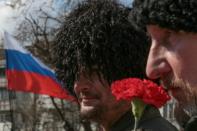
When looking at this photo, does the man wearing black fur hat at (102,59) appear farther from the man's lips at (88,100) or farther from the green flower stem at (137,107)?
the green flower stem at (137,107)

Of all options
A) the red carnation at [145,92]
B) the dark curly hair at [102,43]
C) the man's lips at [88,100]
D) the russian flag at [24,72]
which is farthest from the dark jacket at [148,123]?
the russian flag at [24,72]

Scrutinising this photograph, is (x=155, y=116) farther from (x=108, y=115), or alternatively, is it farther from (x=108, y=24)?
(x=108, y=24)

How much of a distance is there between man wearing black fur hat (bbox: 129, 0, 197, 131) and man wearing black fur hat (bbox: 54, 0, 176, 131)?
1252 millimetres

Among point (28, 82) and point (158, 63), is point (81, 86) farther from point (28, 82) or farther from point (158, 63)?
point (28, 82)

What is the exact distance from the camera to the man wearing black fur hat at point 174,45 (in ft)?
4.06

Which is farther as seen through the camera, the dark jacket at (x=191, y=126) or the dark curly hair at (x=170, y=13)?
the dark jacket at (x=191, y=126)

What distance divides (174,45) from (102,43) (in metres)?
1.80

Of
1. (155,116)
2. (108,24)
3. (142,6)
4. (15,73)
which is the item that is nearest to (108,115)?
(155,116)

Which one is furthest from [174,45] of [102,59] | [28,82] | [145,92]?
[28,82]

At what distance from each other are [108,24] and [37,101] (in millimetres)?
27408

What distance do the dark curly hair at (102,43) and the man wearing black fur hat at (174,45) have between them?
1.58 meters

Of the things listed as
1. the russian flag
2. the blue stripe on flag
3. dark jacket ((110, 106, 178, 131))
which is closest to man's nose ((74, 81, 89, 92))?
dark jacket ((110, 106, 178, 131))

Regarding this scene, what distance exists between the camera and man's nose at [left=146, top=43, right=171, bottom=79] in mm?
1293

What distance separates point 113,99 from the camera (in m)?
2.80
